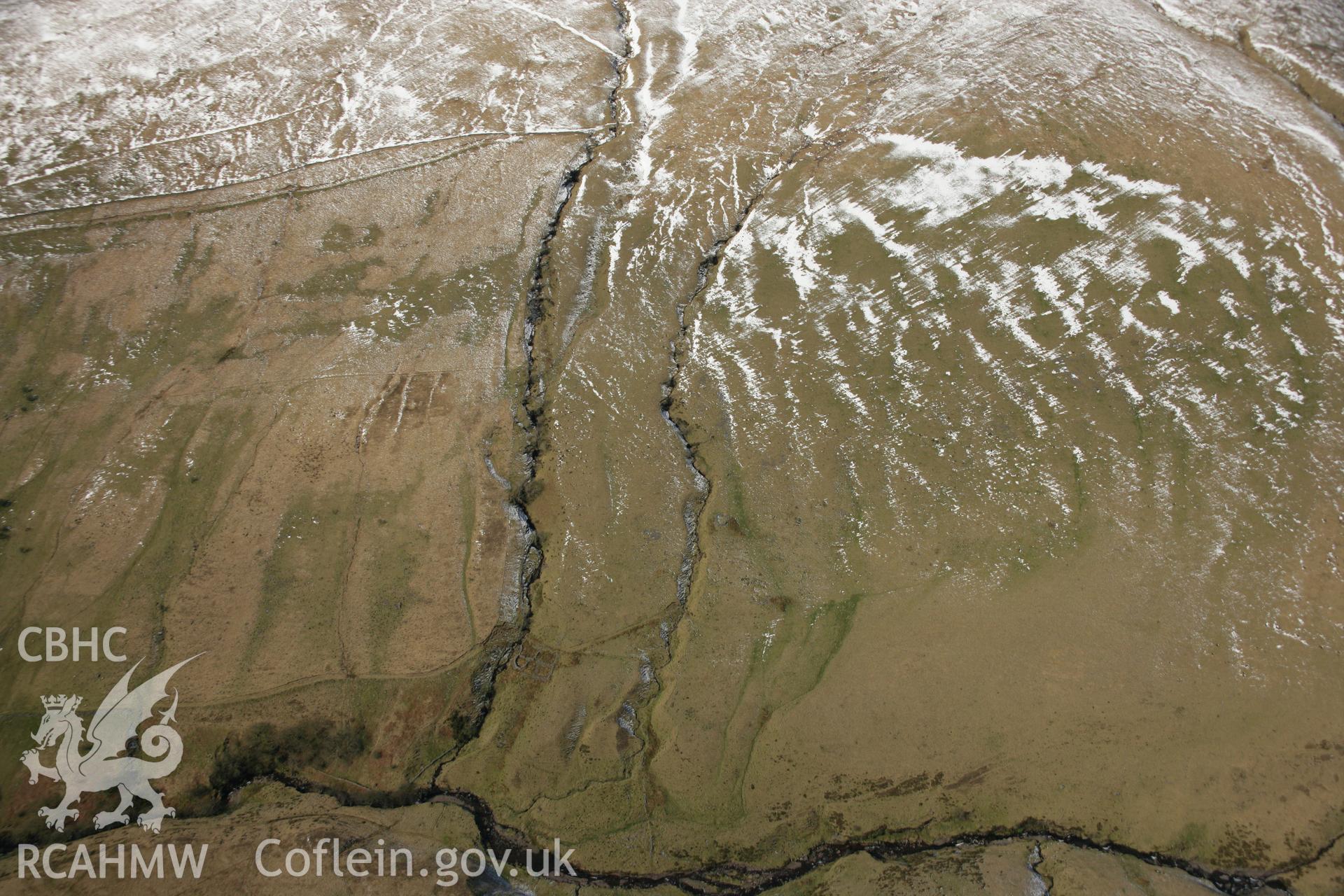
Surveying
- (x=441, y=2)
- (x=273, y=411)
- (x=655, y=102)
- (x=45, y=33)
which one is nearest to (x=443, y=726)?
(x=273, y=411)

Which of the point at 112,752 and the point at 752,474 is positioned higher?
the point at 752,474

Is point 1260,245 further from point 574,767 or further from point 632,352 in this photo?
point 574,767

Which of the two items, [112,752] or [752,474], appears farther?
[752,474]

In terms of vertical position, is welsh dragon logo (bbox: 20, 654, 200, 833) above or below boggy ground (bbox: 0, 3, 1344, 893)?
below

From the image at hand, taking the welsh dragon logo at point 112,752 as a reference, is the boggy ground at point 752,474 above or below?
above
